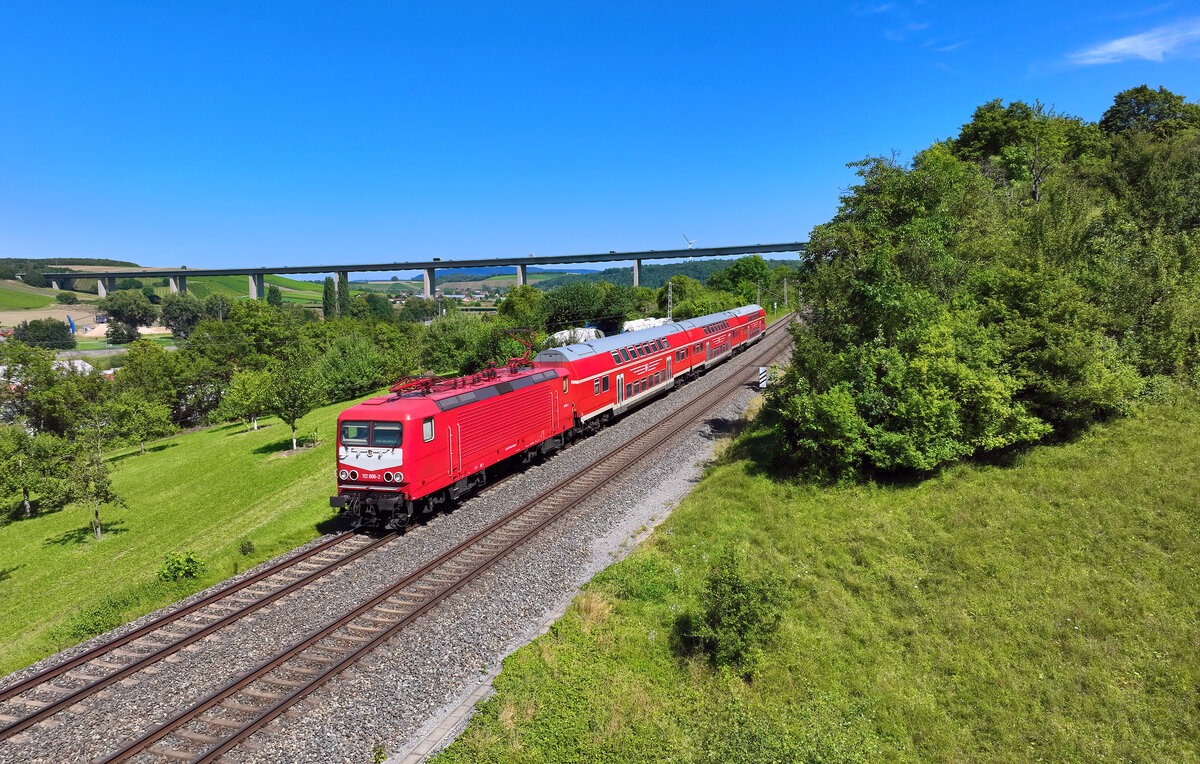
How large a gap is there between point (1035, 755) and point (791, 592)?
4.77m

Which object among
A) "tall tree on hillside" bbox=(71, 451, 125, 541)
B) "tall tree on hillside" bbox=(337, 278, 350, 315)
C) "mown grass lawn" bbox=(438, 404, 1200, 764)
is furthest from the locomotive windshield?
"tall tree on hillside" bbox=(337, 278, 350, 315)

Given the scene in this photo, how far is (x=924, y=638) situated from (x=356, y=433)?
50.9 feet

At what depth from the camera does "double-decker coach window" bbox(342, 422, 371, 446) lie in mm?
17078

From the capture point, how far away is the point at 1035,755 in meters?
8.44

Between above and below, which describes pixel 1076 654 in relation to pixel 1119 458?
below

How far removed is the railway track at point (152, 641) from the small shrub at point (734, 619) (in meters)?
9.87

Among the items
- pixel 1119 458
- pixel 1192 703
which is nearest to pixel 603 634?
pixel 1192 703

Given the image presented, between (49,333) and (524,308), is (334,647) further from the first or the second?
(49,333)

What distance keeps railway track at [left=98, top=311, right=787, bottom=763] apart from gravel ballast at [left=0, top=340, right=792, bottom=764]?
0.80 ft

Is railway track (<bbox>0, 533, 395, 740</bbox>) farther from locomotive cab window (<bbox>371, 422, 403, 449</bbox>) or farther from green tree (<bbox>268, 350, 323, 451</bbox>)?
green tree (<bbox>268, 350, 323, 451</bbox>)

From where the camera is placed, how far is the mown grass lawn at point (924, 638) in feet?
28.8

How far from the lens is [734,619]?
10.8 metres

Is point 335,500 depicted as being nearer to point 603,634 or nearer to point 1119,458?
point 603,634

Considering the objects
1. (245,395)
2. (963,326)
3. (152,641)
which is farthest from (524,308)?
(152,641)
